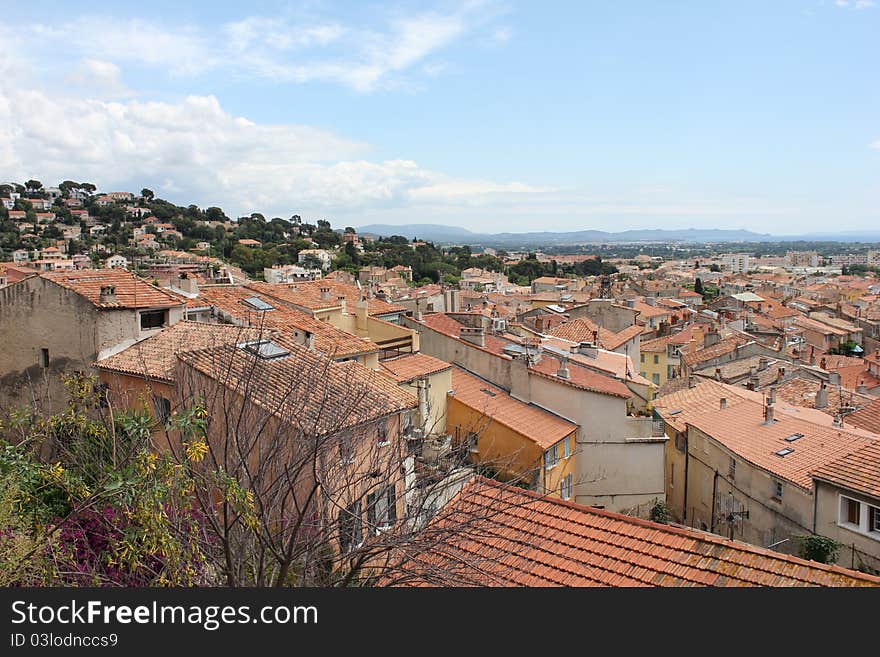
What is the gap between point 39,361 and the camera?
17.7 metres

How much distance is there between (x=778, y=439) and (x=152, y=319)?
18.0 metres

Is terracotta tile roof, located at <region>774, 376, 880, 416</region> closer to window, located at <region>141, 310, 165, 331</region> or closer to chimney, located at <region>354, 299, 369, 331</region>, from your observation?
chimney, located at <region>354, 299, 369, 331</region>

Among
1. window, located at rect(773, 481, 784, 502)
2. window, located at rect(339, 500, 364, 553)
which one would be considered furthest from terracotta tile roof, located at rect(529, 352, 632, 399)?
window, located at rect(339, 500, 364, 553)

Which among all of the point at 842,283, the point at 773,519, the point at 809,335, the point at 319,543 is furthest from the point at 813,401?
the point at 842,283

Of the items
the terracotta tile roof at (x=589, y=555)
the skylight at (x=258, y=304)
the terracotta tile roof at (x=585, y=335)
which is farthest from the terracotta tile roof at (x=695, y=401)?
the terracotta tile roof at (x=589, y=555)

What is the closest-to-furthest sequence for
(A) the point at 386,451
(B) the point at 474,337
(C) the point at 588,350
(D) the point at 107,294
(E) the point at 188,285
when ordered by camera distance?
1. (A) the point at 386,451
2. (D) the point at 107,294
3. (E) the point at 188,285
4. (B) the point at 474,337
5. (C) the point at 588,350

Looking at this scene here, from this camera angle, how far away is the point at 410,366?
2002 centimetres

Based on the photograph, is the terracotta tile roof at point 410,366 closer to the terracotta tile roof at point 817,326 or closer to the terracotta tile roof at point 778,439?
the terracotta tile roof at point 778,439

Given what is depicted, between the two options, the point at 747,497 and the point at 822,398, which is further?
the point at 822,398

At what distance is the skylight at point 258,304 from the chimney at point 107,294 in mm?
5083

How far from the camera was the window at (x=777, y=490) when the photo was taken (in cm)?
1841

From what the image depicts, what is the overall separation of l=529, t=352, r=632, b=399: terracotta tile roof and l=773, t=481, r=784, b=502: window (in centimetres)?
514

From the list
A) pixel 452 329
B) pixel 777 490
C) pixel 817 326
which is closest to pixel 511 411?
pixel 777 490

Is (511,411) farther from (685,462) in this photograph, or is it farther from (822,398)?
(822,398)
